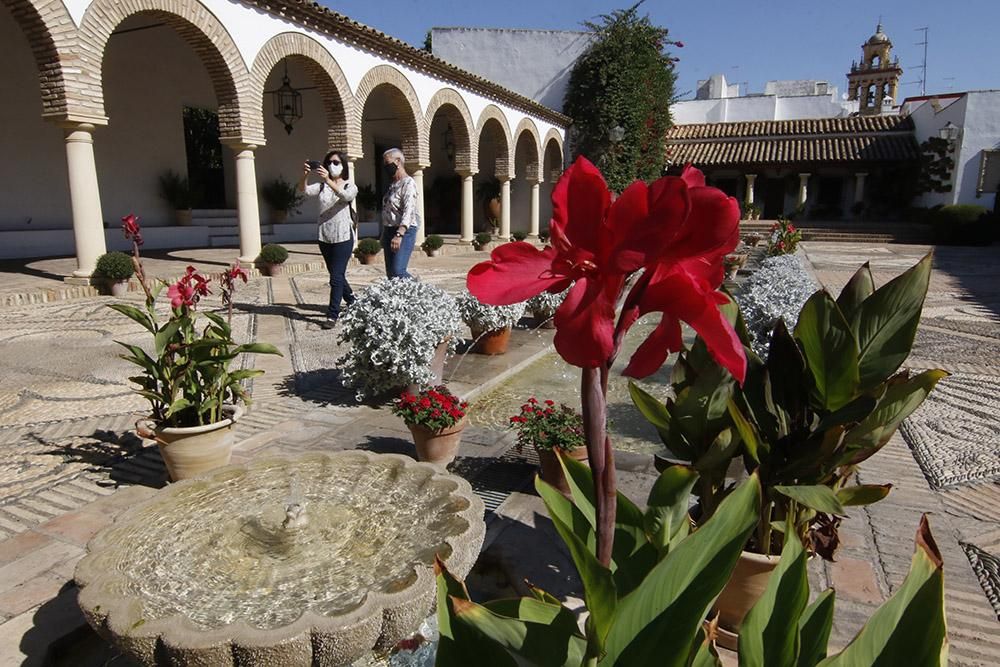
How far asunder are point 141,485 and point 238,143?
832cm

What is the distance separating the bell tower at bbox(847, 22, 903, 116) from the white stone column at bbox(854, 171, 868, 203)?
64.9 ft

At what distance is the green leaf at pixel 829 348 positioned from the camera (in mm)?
1565

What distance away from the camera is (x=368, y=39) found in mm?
11922

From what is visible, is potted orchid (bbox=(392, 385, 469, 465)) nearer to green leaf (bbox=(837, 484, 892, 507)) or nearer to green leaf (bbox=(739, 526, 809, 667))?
green leaf (bbox=(837, 484, 892, 507))

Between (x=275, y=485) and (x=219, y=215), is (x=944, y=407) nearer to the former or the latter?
(x=275, y=485)

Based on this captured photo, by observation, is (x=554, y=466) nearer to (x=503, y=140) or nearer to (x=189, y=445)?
(x=189, y=445)

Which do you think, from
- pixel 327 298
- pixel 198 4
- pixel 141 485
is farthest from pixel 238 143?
pixel 141 485

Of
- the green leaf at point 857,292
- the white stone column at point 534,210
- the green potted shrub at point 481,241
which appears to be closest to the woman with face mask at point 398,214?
the green leaf at point 857,292

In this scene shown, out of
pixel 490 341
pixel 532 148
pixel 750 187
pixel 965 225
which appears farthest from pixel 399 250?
pixel 750 187

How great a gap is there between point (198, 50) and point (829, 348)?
34.2 ft

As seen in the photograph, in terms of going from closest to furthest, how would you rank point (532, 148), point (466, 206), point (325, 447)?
point (325, 447) → point (466, 206) → point (532, 148)

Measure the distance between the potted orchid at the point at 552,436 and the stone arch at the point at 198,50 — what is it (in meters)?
7.87

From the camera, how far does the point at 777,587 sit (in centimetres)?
93

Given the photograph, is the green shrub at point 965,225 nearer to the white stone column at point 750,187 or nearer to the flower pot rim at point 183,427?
the white stone column at point 750,187
